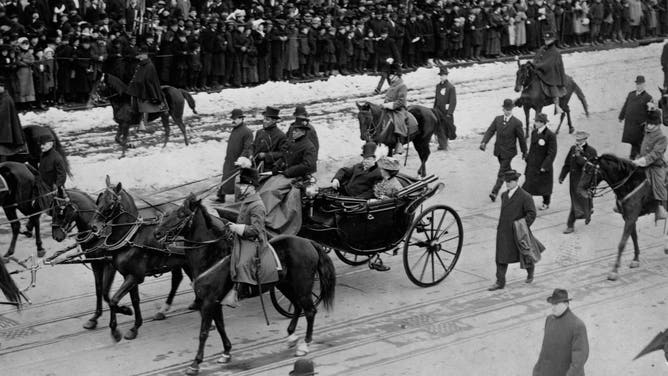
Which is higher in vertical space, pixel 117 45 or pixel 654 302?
pixel 117 45

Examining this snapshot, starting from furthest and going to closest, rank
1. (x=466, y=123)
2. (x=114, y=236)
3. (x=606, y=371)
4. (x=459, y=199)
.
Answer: (x=466, y=123) < (x=459, y=199) < (x=114, y=236) < (x=606, y=371)

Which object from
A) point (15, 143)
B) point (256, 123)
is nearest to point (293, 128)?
point (15, 143)

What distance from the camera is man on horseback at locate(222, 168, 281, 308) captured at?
1157cm

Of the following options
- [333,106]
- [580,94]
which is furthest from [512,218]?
[333,106]

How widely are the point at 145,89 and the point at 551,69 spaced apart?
8094 mm

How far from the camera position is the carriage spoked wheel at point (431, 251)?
46.0ft

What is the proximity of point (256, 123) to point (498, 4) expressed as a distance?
1330 cm

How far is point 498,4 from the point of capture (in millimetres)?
33750

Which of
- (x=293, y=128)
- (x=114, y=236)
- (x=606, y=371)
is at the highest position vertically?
(x=293, y=128)

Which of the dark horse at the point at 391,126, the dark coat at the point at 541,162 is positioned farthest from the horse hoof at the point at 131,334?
the dark coat at the point at 541,162

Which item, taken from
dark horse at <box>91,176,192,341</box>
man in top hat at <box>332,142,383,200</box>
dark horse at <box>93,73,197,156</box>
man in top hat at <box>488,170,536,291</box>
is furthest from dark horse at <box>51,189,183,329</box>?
dark horse at <box>93,73,197,156</box>

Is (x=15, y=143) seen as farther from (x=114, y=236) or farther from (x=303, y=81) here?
(x=303, y=81)

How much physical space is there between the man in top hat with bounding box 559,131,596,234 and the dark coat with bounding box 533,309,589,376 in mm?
5786

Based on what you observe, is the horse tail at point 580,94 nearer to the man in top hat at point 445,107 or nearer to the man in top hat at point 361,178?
the man in top hat at point 445,107
